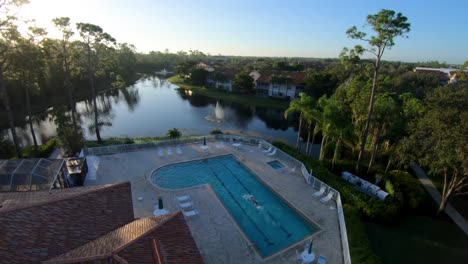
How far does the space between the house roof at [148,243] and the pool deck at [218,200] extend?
12.2 ft

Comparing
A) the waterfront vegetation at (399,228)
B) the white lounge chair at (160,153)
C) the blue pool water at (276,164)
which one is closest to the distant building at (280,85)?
the blue pool water at (276,164)

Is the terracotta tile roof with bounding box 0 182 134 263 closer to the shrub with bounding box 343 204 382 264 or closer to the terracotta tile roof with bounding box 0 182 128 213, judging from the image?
the terracotta tile roof with bounding box 0 182 128 213

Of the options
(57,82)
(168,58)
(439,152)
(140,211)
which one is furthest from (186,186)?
(168,58)

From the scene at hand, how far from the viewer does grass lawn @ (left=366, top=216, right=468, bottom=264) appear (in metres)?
13.0

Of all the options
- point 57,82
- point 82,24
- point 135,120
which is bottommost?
point 135,120

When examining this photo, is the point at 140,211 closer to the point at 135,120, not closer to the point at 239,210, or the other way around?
the point at 239,210

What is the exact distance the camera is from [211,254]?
1176 cm

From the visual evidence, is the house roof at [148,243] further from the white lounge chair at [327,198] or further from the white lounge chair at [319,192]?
the white lounge chair at [319,192]

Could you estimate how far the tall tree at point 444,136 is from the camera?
13.3m

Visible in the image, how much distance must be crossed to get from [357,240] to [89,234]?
12.4 m

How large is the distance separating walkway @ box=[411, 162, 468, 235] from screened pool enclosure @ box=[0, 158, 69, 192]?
25.2 m

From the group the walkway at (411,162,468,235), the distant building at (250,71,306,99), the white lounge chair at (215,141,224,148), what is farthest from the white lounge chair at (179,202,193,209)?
the distant building at (250,71,306,99)

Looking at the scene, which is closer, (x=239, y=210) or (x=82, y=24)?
(x=239, y=210)

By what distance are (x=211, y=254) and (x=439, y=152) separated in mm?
13523
